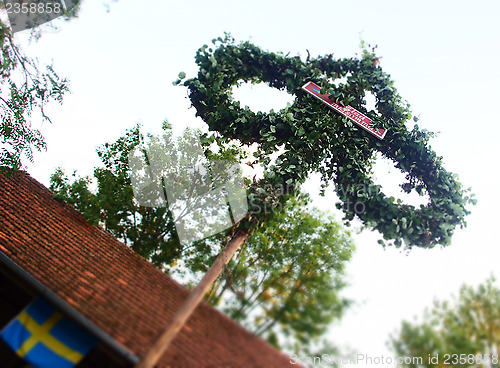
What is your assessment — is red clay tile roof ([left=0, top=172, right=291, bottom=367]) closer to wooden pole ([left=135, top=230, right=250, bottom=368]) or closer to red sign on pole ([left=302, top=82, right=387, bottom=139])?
wooden pole ([left=135, top=230, right=250, bottom=368])

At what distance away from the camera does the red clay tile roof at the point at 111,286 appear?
4227 millimetres

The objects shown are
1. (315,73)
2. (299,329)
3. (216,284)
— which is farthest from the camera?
(216,284)

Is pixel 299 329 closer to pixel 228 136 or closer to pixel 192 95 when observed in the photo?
pixel 228 136

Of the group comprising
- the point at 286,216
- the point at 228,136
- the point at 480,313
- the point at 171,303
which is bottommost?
the point at 171,303

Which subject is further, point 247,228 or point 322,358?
point 247,228

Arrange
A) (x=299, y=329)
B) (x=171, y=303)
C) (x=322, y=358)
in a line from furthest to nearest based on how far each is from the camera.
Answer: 1. (x=171, y=303)
2. (x=299, y=329)
3. (x=322, y=358)

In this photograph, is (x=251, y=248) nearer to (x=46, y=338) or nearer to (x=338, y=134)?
(x=338, y=134)

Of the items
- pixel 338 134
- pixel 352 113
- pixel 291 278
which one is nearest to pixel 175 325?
pixel 291 278

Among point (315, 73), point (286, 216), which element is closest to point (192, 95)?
point (315, 73)

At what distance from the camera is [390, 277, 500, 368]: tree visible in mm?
4090

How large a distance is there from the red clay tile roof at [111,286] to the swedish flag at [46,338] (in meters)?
0.36

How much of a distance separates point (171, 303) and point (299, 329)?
215 centimetres

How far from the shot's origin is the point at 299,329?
4703mm

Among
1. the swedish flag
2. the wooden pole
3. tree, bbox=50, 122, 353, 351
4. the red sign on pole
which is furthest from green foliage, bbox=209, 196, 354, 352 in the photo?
the swedish flag
